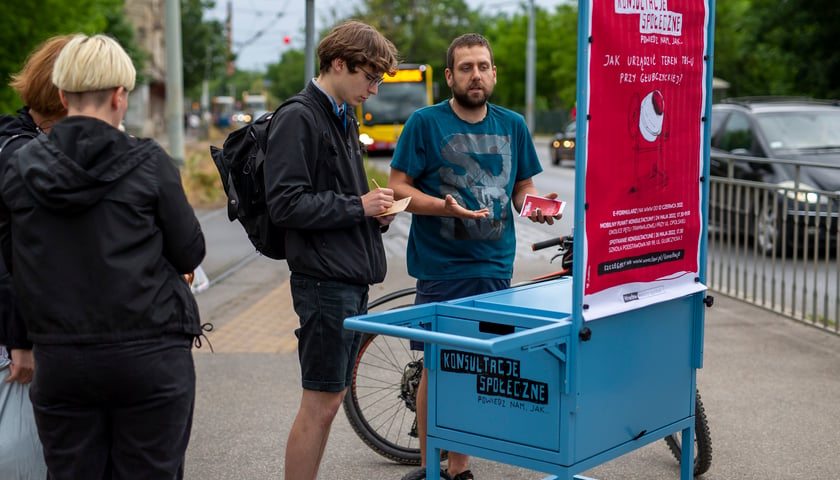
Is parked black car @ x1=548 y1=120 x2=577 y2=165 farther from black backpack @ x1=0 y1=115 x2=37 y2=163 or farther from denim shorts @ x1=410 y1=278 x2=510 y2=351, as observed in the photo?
black backpack @ x1=0 y1=115 x2=37 y2=163

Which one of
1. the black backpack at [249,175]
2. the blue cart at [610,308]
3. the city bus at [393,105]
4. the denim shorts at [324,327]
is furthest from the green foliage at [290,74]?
the blue cart at [610,308]

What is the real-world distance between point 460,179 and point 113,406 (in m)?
1.88

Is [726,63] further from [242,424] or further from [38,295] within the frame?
[38,295]

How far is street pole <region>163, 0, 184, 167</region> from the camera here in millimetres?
17219

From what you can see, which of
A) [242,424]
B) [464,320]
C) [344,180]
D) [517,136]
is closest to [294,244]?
[344,180]

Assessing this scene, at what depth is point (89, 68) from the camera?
2.72 meters

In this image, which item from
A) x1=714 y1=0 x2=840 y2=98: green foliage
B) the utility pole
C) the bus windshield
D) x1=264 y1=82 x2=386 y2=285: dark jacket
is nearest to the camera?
x1=264 y1=82 x2=386 y2=285: dark jacket

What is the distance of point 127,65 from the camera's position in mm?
2799

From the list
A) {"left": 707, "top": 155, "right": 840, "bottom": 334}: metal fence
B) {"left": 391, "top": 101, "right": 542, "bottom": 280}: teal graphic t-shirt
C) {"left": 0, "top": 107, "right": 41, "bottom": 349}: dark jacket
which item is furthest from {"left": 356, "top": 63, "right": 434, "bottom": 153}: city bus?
{"left": 0, "top": 107, "right": 41, "bottom": 349}: dark jacket

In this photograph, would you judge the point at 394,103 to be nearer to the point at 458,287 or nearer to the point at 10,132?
the point at 458,287

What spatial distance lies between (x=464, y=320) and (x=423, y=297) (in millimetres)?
893

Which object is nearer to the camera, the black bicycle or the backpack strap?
the backpack strap

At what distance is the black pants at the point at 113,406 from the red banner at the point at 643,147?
4.14 feet

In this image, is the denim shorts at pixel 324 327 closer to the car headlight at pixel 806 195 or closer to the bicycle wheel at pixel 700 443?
the bicycle wheel at pixel 700 443
